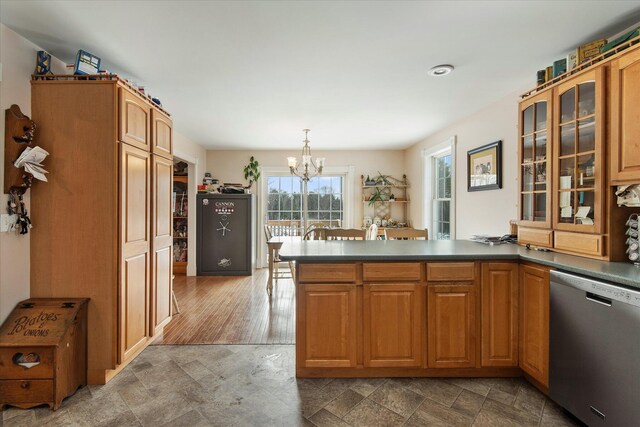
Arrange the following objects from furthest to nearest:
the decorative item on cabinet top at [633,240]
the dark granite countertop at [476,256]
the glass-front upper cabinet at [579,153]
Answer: the glass-front upper cabinet at [579,153], the decorative item on cabinet top at [633,240], the dark granite countertop at [476,256]

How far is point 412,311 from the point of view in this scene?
2.21 metres

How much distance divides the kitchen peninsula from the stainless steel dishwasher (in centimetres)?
32

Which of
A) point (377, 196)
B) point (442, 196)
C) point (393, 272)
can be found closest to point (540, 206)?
point (393, 272)

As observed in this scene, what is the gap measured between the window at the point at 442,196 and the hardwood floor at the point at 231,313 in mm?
2509

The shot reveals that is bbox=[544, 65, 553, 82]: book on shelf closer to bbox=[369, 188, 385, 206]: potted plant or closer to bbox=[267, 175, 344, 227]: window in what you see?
bbox=[369, 188, 385, 206]: potted plant

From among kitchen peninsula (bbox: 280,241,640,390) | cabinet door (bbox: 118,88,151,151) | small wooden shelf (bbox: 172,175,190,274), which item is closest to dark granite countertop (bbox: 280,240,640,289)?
kitchen peninsula (bbox: 280,241,640,390)

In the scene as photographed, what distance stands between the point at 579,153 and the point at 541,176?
343mm

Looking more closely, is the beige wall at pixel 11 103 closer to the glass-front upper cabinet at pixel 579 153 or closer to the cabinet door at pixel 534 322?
the cabinet door at pixel 534 322

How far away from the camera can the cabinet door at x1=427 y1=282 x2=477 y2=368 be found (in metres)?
2.21

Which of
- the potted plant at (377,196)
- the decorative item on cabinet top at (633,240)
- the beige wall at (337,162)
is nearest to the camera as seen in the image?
the decorative item on cabinet top at (633,240)

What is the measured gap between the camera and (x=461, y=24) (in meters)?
1.97

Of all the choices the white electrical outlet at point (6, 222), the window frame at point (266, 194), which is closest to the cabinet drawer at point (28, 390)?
the white electrical outlet at point (6, 222)

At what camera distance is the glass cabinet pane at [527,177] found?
248 cm

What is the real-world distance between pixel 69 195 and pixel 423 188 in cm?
465
